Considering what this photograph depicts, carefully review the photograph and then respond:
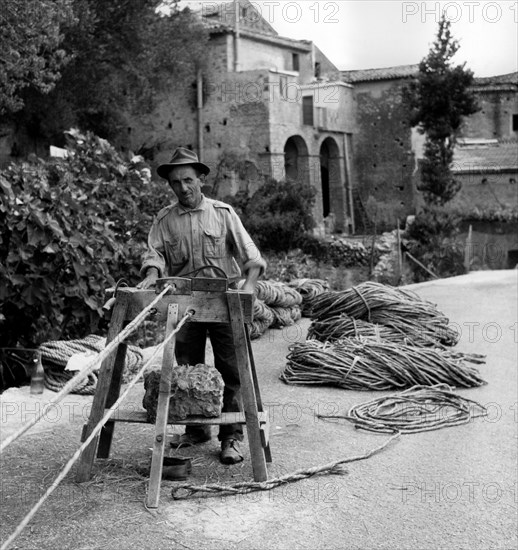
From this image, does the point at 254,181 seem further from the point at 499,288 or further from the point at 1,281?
the point at 1,281

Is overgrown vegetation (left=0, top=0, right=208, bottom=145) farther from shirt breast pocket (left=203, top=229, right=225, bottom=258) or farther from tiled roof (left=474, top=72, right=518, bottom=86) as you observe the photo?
tiled roof (left=474, top=72, right=518, bottom=86)

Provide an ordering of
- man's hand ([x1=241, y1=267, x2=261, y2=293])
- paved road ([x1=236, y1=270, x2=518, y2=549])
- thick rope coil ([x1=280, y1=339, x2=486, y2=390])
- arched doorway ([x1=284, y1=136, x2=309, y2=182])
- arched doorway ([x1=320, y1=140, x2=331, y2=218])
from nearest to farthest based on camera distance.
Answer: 1. paved road ([x1=236, y1=270, x2=518, y2=549])
2. man's hand ([x1=241, y1=267, x2=261, y2=293])
3. thick rope coil ([x1=280, y1=339, x2=486, y2=390])
4. arched doorway ([x1=284, y1=136, x2=309, y2=182])
5. arched doorway ([x1=320, y1=140, x2=331, y2=218])

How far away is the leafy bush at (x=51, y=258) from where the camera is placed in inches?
321

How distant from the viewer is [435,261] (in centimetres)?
2256

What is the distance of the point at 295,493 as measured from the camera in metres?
4.81

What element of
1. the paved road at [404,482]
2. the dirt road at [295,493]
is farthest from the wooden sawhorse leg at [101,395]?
the paved road at [404,482]

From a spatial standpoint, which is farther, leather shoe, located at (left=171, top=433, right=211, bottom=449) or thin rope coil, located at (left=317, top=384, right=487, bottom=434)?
thin rope coil, located at (left=317, top=384, right=487, bottom=434)

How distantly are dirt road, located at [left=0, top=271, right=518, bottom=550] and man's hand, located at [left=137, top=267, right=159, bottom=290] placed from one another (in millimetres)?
1079

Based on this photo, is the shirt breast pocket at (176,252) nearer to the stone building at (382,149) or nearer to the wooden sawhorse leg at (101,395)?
the wooden sawhorse leg at (101,395)

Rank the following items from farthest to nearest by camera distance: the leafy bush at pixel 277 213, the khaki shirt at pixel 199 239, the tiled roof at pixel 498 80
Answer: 1. the tiled roof at pixel 498 80
2. the leafy bush at pixel 277 213
3. the khaki shirt at pixel 199 239

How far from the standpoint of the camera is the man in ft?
17.2

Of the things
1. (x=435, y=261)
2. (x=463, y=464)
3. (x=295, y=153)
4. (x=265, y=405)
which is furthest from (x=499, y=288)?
(x=295, y=153)

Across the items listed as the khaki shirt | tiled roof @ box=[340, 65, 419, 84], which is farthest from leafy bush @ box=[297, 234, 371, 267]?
the khaki shirt

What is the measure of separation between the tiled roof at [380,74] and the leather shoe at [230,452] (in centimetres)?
3628
